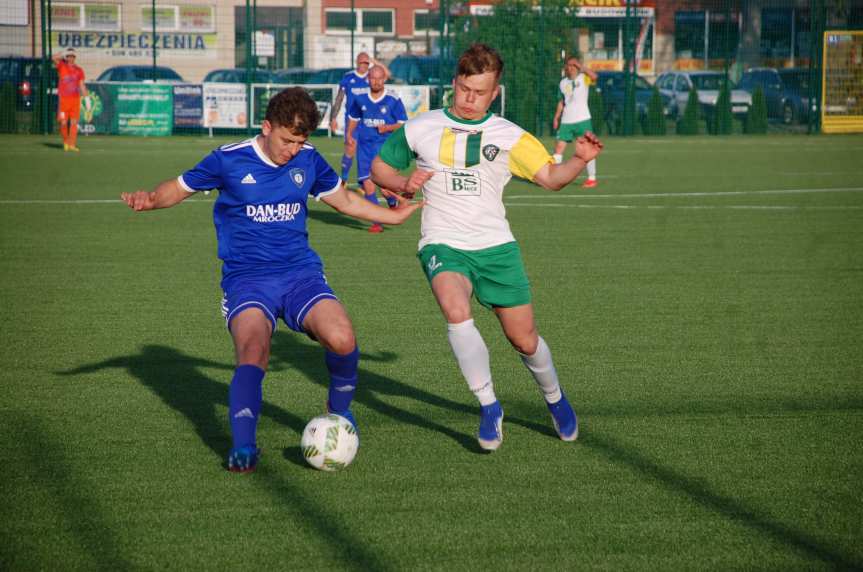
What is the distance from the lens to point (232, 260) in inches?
209

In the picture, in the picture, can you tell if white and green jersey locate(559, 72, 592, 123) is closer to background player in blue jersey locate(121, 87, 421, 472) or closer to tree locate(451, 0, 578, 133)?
tree locate(451, 0, 578, 133)

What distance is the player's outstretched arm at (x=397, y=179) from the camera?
17.3 ft

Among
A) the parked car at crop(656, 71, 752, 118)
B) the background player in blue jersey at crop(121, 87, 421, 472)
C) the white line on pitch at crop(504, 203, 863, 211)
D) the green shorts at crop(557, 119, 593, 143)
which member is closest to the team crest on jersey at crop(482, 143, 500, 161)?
the background player in blue jersey at crop(121, 87, 421, 472)

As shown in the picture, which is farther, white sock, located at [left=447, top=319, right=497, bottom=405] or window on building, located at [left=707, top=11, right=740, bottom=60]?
window on building, located at [left=707, top=11, right=740, bottom=60]

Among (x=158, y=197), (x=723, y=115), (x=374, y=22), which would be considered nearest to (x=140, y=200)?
(x=158, y=197)

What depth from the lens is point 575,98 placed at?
19.1m

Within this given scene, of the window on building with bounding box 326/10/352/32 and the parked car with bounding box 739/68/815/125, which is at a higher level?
the window on building with bounding box 326/10/352/32

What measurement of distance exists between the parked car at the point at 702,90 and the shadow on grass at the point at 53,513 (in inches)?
1290

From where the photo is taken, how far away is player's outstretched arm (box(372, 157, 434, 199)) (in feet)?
17.3

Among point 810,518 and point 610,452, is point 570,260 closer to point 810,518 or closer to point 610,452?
point 610,452

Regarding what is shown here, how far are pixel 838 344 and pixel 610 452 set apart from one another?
305cm

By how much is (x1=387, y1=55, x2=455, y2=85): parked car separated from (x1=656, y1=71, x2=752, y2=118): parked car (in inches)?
346

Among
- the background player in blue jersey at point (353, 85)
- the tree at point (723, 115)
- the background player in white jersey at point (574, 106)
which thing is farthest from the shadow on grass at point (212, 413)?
the tree at point (723, 115)

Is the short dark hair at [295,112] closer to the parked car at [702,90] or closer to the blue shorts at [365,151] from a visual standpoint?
the blue shorts at [365,151]
